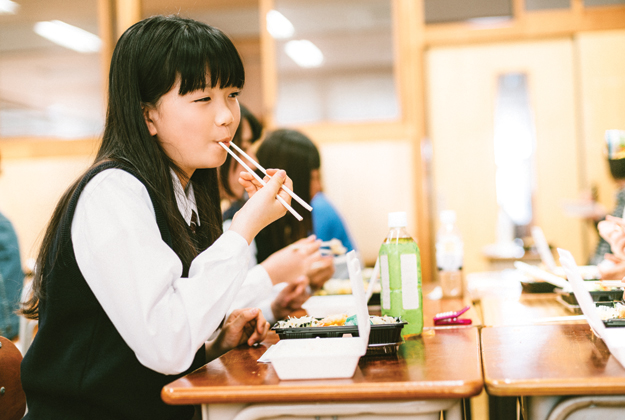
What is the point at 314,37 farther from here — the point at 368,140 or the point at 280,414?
the point at 280,414

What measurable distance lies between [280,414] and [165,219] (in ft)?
1.51

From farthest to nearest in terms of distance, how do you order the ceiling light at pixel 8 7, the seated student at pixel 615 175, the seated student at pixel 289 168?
the ceiling light at pixel 8 7 < the seated student at pixel 615 175 < the seated student at pixel 289 168

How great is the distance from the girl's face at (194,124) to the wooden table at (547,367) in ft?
2.30

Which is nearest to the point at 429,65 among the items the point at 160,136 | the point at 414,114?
the point at 414,114

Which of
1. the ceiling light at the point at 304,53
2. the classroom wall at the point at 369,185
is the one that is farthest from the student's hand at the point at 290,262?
the ceiling light at the point at 304,53

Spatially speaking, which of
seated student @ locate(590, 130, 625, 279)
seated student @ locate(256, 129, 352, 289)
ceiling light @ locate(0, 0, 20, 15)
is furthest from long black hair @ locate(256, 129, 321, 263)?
ceiling light @ locate(0, 0, 20, 15)

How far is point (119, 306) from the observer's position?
0.96 metres

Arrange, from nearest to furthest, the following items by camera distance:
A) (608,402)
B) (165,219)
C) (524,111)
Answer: (608,402) < (165,219) < (524,111)

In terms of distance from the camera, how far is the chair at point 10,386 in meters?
1.16

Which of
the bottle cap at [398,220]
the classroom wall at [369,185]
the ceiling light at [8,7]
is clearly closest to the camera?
the bottle cap at [398,220]

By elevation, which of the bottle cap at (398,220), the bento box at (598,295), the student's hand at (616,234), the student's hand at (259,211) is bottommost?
the bento box at (598,295)

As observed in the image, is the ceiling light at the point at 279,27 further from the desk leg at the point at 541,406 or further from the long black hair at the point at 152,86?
the desk leg at the point at 541,406

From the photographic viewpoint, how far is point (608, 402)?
882 millimetres

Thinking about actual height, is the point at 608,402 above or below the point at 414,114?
below
